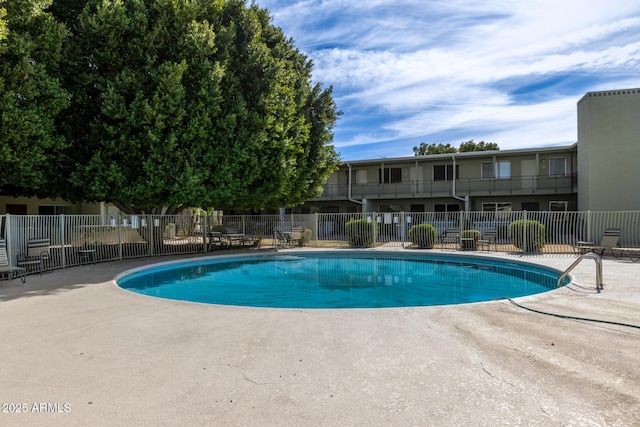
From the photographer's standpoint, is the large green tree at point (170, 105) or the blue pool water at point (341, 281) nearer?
the blue pool water at point (341, 281)

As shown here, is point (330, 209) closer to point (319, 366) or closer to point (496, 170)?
point (496, 170)

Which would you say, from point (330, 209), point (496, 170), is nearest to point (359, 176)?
point (330, 209)

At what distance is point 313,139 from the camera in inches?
746

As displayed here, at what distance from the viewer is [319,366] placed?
3.93 m

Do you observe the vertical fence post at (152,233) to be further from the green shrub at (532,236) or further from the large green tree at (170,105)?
the green shrub at (532,236)

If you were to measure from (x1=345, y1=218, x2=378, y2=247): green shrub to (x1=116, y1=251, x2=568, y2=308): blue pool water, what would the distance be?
7.80 ft

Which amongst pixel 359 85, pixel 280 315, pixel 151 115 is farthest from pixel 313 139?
pixel 280 315

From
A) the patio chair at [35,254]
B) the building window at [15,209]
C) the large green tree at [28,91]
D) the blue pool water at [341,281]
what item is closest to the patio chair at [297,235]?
the blue pool water at [341,281]

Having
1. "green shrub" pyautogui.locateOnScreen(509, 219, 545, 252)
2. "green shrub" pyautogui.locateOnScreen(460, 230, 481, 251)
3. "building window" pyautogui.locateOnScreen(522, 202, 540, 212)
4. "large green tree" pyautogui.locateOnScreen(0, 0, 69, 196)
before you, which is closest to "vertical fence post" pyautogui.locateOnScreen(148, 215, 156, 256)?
"large green tree" pyautogui.locateOnScreen(0, 0, 69, 196)

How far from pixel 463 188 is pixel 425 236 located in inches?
340

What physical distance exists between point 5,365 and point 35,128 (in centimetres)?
1031

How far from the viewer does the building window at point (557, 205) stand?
946 inches

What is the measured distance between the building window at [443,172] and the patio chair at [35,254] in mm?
22892

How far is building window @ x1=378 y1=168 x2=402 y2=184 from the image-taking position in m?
27.7
